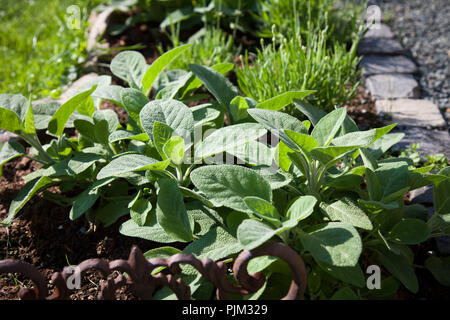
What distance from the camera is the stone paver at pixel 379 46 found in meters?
2.97

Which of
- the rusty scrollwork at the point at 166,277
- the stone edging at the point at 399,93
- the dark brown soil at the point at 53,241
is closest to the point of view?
the rusty scrollwork at the point at 166,277

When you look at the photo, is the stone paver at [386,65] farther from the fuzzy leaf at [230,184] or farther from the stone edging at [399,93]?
the fuzzy leaf at [230,184]

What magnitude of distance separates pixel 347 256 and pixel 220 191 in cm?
40

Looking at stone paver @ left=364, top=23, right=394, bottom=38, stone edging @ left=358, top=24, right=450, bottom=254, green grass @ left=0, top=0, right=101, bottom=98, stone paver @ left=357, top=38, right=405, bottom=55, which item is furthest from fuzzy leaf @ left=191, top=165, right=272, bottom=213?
stone paver @ left=364, top=23, right=394, bottom=38

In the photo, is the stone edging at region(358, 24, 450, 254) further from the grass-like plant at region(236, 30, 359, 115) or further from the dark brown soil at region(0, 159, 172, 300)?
the dark brown soil at region(0, 159, 172, 300)

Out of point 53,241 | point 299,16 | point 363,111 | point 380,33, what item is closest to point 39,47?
point 299,16

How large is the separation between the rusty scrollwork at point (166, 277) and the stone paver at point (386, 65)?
1903mm

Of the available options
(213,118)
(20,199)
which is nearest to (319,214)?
(213,118)

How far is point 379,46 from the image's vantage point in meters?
3.02

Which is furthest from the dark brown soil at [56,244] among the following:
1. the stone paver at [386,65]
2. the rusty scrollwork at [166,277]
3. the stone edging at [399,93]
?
the stone paver at [386,65]

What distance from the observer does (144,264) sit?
1176mm

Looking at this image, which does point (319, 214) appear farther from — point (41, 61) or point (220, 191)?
point (41, 61)

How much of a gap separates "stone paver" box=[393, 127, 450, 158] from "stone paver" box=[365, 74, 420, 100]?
33 centimetres

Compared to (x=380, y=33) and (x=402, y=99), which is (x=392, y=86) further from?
(x=380, y=33)
